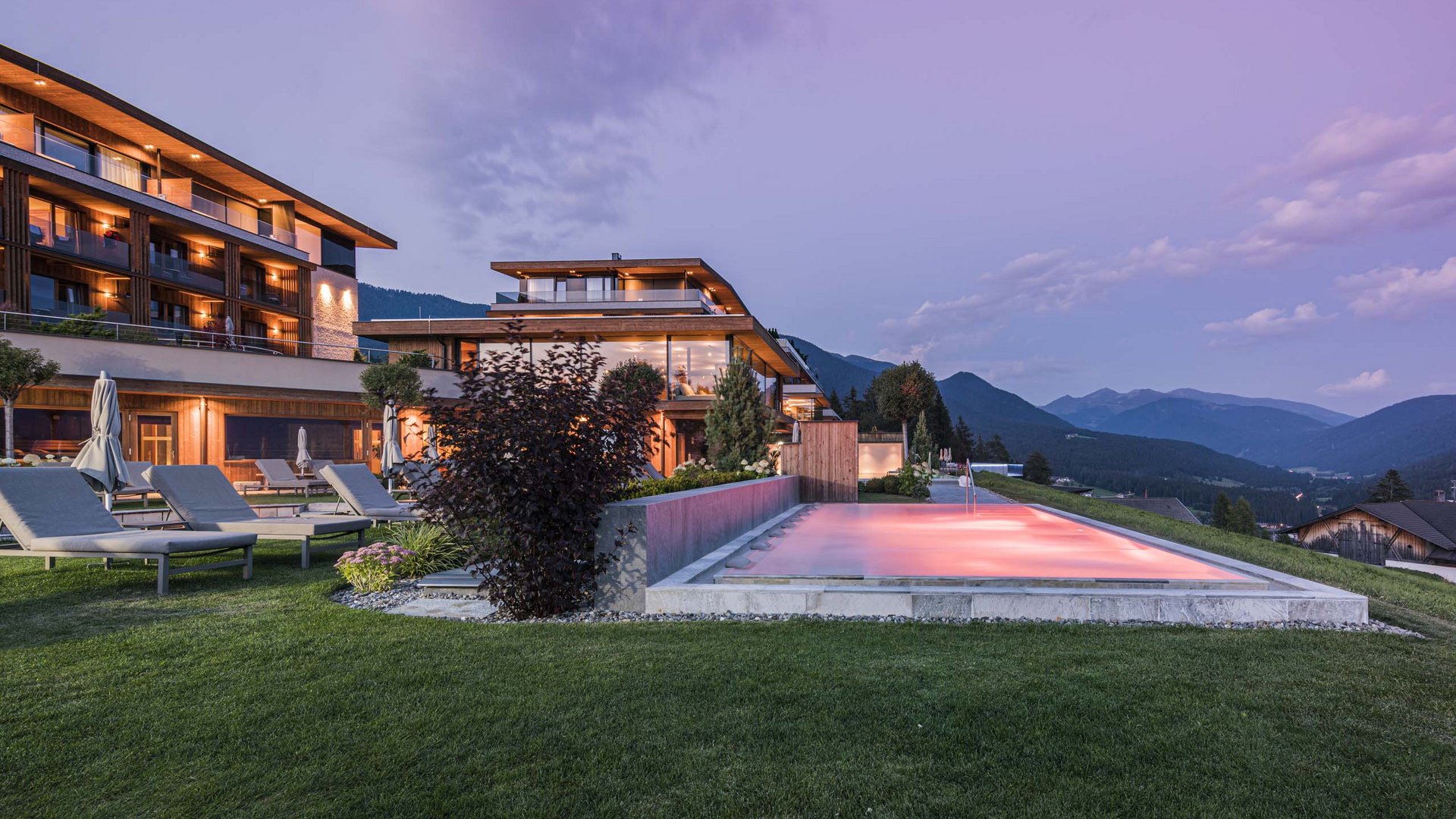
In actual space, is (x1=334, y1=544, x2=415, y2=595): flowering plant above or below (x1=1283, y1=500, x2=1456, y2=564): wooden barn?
above

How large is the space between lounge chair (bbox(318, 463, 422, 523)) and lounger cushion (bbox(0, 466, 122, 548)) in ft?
6.75

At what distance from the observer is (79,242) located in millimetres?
21969

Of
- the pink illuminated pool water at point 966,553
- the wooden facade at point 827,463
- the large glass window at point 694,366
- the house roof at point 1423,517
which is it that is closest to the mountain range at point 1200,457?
the house roof at point 1423,517

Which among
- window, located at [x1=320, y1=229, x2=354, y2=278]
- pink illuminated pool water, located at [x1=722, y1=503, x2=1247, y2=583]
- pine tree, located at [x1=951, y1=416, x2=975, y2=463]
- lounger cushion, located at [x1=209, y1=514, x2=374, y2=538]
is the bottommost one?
pine tree, located at [x1=951, y1=416, x2=975, y2=463]

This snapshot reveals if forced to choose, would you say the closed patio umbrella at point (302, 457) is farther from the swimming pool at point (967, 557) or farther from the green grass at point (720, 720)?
the green grass at point (720, 720)

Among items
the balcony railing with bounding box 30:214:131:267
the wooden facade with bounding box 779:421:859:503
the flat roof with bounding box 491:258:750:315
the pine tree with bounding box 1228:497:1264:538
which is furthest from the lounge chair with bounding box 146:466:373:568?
the pine tree with bounding box 1228:497:1264:538

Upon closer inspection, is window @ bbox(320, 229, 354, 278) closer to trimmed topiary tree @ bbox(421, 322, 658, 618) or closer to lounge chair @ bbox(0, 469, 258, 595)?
lounge chair @ bbox(0, 469, 258, 595)

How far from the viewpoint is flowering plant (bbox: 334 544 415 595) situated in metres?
5.58

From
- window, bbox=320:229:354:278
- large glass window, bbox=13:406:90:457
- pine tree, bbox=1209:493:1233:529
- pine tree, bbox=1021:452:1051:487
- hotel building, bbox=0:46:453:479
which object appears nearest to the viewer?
large glass window, bbox=13:406:90:457

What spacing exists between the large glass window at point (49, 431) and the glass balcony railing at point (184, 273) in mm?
7628

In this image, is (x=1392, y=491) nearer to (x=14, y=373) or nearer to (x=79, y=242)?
(x=14, y=373)

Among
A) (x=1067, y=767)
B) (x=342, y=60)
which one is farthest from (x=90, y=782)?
(x=342, y=60)

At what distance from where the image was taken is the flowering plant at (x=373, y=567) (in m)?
5.58

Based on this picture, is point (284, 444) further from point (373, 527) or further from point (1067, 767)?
point (1067, 767)
